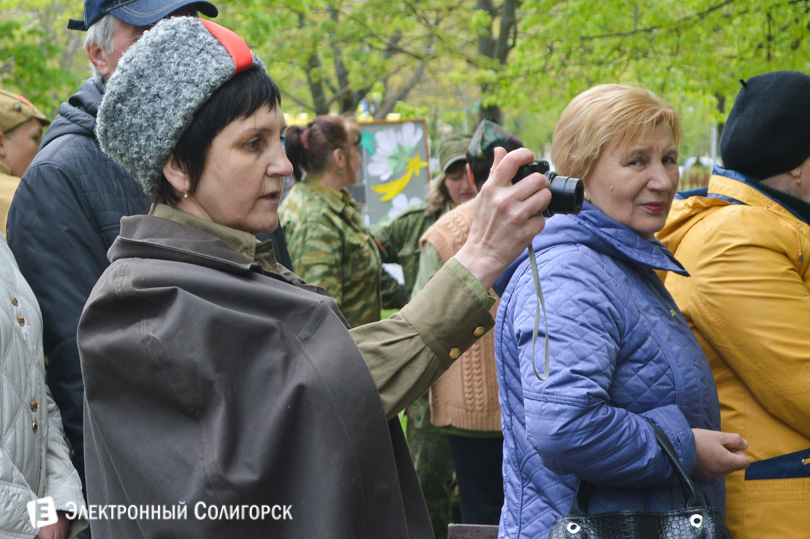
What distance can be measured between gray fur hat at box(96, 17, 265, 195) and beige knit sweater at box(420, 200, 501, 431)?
253cm

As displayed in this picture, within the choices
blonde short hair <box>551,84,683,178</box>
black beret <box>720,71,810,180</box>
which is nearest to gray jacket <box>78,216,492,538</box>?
blonde short hair <box>551,84,683,178</box>

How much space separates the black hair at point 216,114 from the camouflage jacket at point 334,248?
9.46 feet

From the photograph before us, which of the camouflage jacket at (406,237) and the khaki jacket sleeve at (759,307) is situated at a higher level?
the khaki jacket sleeve at (759,307)

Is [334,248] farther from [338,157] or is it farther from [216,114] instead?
[216,114]

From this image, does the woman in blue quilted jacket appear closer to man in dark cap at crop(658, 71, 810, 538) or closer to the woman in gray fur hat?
man in dark cap at crop(658, 71, 810, 538)

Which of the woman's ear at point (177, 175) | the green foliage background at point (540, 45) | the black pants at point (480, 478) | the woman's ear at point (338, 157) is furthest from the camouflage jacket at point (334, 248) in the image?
the woman's ear at point (177, 175)

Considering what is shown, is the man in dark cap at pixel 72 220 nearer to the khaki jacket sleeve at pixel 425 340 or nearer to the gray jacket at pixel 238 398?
the gray jacket at pixel 238 398

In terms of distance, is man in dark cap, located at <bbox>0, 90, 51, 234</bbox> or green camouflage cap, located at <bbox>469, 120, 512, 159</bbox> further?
green camouflage cap, located at <bbox>469, 120, 512, 159</bbox>

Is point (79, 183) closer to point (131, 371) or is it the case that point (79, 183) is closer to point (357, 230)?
point (131, 371)

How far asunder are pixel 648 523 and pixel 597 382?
1.17 feet

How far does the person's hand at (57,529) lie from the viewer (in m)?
2.34

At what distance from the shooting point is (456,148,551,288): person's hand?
1592mm

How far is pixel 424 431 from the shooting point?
4.93 meters

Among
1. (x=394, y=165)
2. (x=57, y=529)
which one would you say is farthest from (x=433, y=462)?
(x=394, y=165)
